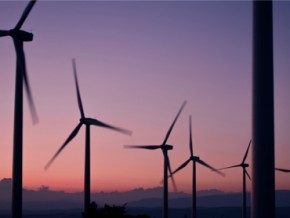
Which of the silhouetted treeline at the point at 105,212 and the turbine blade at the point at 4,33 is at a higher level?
the turbine blade at the point at 4,33

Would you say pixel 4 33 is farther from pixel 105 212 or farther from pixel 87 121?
pixel 105 212

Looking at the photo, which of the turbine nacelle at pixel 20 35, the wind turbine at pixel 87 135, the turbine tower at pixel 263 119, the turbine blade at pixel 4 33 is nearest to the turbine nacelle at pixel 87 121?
the wind turbine at pixel 87 135

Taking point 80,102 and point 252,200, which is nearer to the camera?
point 252,200

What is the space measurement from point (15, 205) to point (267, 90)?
2959 centimetres

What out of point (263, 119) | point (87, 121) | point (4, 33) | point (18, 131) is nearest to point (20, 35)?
point (4, 33)

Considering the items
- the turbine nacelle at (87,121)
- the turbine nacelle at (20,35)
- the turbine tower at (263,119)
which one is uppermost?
the turbine nacelle at (20,35)

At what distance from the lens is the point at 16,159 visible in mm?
50062

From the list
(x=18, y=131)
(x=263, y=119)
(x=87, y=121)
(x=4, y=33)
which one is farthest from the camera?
(x=87, y=121)

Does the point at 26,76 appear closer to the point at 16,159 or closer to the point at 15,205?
the point at 16,159

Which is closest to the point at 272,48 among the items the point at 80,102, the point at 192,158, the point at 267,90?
the point at 267,90

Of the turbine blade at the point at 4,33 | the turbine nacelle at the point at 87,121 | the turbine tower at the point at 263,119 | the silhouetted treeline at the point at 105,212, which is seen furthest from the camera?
the turbine nacelle at the point at 87,121

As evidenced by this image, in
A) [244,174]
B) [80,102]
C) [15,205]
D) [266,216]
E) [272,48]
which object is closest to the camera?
[266,216]

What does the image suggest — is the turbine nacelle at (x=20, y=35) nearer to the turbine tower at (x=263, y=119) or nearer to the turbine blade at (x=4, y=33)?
the turbine blade at (x=4, y=33)

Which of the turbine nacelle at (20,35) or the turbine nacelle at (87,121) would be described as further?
the turbine nacelle at (87,121)
